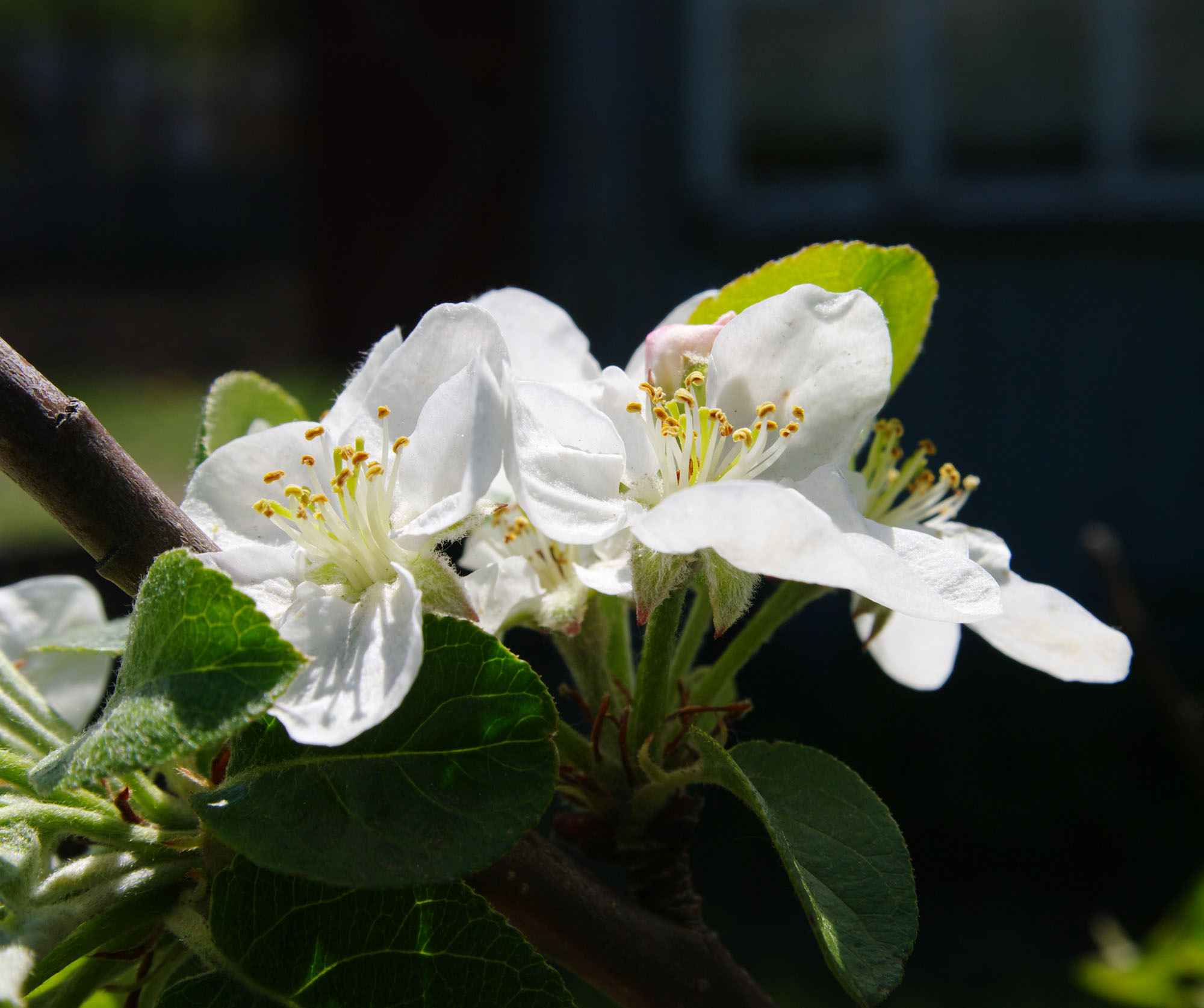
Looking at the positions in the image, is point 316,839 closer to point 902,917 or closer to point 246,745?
point 246,745

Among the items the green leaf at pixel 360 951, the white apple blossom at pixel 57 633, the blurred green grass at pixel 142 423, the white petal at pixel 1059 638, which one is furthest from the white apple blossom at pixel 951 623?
the blurred green grass at pixel 142 423

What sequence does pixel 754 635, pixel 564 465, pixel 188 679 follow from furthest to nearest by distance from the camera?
1. pixel 754 635
2. pixel 564 465
3. pixel 188 679

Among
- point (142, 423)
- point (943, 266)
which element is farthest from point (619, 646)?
point (142, 423)

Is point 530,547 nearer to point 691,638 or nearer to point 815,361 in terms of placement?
point 691,638

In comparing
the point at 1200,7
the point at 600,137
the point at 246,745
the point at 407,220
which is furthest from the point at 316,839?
the point at 407,220

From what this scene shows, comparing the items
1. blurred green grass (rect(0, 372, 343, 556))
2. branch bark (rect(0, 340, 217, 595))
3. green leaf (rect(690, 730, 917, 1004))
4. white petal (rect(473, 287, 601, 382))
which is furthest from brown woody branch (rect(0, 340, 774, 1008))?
blurred green grass (rect(0, 372, 343, 556))

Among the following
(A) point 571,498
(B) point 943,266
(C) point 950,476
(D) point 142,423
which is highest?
(A) point 571,498
